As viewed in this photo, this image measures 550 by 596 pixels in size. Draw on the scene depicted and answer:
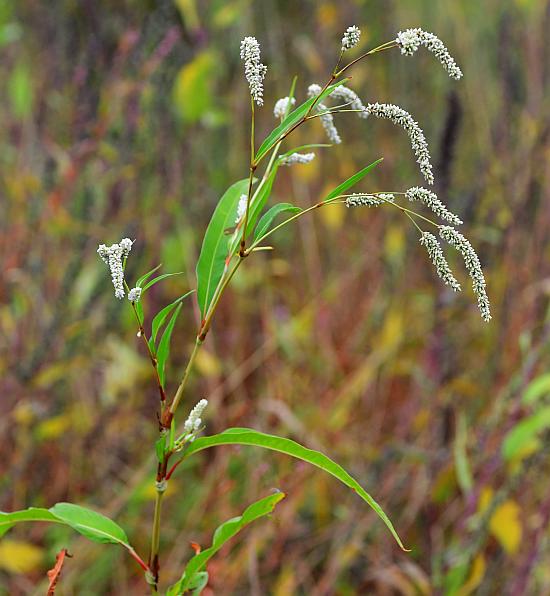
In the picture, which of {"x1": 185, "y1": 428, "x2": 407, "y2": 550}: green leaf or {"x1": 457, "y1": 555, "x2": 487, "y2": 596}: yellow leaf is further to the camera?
{"x1": 457, "y1": 555, "x2": 487, "y2": 596}: yellow leaf

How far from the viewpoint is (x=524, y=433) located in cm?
156

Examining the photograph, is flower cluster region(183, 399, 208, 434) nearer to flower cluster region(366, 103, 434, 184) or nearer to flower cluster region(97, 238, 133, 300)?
flower cluster region(97, 238, 133, 300)

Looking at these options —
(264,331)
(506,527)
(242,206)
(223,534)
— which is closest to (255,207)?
(242,206)

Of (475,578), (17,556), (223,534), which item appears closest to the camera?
A: (223,534)

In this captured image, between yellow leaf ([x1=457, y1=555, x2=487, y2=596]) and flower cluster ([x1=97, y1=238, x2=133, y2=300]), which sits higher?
flower cluster ([x1=97, y1=238, x2=133, y2=300])

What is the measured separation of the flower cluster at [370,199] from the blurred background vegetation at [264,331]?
3.09ft

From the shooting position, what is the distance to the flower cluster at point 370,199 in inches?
25.2

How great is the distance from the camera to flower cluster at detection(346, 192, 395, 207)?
2.10 ft

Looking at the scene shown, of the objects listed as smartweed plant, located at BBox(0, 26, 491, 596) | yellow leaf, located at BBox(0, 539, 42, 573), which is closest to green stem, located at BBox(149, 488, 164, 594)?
smartweed plant, located at BBox(0, 26, 491, 596)

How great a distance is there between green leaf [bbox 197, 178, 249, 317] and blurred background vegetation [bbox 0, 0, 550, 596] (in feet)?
2.96

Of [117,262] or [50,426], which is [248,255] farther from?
[50,426]

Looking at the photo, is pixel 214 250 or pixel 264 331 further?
pixel 264 331

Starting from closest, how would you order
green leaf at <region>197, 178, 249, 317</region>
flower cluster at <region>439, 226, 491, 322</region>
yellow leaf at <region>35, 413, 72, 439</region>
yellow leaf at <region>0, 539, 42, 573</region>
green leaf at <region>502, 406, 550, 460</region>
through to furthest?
flower cluster at <region>439, 226, 491, 322</region>
green leaf at <region>197, 178, 249, 317</region>
green leaf at <region>502, 406, 550, 460</region>
yellow leaf at <region>0, 539, 42, 573</region>
yellow leaf at <region>35, 413, 72, 439</region>

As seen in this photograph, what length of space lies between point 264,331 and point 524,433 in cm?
111
